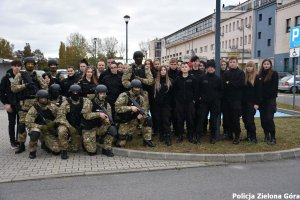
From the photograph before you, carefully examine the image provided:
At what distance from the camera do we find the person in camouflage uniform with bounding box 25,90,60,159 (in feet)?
23.6

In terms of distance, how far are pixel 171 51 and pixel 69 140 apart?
10787cm

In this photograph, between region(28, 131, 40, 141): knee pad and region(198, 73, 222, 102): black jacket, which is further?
region(198, 73, 222, 102): black jacket

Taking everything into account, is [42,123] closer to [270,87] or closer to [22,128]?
[22,128]

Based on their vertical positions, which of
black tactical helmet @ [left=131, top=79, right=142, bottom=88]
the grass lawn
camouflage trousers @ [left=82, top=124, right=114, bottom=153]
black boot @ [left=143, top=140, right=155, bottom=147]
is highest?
black tactical helmet @ [left=131, top=79, right=142, bottom=88]

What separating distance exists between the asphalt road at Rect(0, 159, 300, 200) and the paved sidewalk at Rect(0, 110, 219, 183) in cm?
24

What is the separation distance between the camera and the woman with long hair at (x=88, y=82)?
7840 millimetres

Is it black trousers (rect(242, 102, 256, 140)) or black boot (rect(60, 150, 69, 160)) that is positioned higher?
black trousers (rect(242, 102, 256, 140))

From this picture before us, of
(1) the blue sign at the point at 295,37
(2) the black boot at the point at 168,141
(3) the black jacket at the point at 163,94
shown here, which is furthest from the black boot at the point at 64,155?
(1) the blue sign at the point at 295,37

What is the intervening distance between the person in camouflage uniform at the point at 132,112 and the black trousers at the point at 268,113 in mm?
2769

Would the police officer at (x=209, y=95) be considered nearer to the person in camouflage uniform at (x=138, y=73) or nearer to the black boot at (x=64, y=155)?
the person in camouflage uniform at (x=138, y=73)

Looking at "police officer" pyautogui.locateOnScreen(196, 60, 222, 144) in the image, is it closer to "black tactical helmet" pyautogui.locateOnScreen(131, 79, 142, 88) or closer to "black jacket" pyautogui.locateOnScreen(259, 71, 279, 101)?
"black jacket" pyautogui.locateOnScreen(259, 71, 279, 101)

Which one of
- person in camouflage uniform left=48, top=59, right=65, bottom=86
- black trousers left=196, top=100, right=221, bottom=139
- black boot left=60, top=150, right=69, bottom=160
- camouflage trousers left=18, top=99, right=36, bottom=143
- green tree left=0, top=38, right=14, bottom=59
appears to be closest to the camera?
black boot left=60, top=150, right=69, bottom=160

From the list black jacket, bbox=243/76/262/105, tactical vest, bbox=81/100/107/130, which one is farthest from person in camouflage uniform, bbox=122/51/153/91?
black jacket, bbox=243/76/262/105

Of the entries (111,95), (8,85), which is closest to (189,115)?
(111,95)
